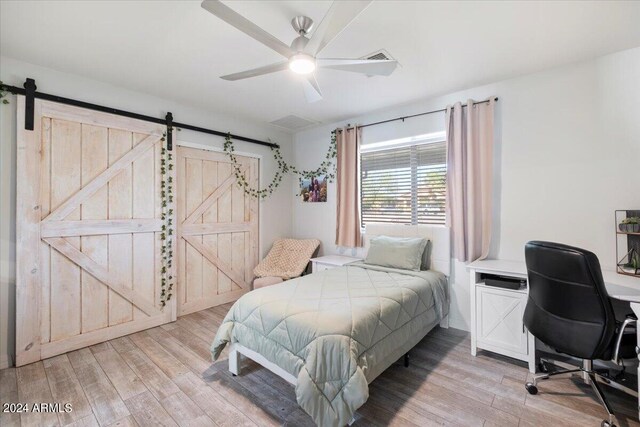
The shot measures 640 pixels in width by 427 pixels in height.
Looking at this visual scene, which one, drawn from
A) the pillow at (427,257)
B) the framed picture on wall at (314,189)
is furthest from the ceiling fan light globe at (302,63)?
the framed picture on wall at (314,189)

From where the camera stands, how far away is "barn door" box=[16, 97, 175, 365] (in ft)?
8.29

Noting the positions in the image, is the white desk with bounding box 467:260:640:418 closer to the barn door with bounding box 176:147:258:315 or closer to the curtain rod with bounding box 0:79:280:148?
the barn door with bounding box 176:147:258:315

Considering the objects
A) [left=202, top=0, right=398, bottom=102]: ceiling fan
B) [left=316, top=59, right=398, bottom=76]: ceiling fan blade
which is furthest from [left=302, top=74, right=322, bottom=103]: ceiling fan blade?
[left=316, top=59, right=398, bottom=76]: ceiling fan blade

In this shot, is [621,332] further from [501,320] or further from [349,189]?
[349,189]

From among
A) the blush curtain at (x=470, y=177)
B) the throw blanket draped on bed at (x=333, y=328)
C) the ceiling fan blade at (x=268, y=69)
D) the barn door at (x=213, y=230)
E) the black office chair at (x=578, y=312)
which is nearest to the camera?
the throw blanket draped on bed at (x=333, y=328)

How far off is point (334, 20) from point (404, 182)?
243cm

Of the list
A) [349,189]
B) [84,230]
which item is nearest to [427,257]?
[349,189]

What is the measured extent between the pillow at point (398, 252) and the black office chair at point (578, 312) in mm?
1175

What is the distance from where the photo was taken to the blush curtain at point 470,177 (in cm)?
295

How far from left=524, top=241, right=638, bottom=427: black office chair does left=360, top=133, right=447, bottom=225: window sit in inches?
57.5

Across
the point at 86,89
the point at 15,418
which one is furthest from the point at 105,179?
the point at 15,418

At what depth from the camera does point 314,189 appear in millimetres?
4574

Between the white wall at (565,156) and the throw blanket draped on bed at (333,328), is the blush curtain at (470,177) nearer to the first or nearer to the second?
the white wall at (565,156)

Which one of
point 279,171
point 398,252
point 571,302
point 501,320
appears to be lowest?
point 501,320
